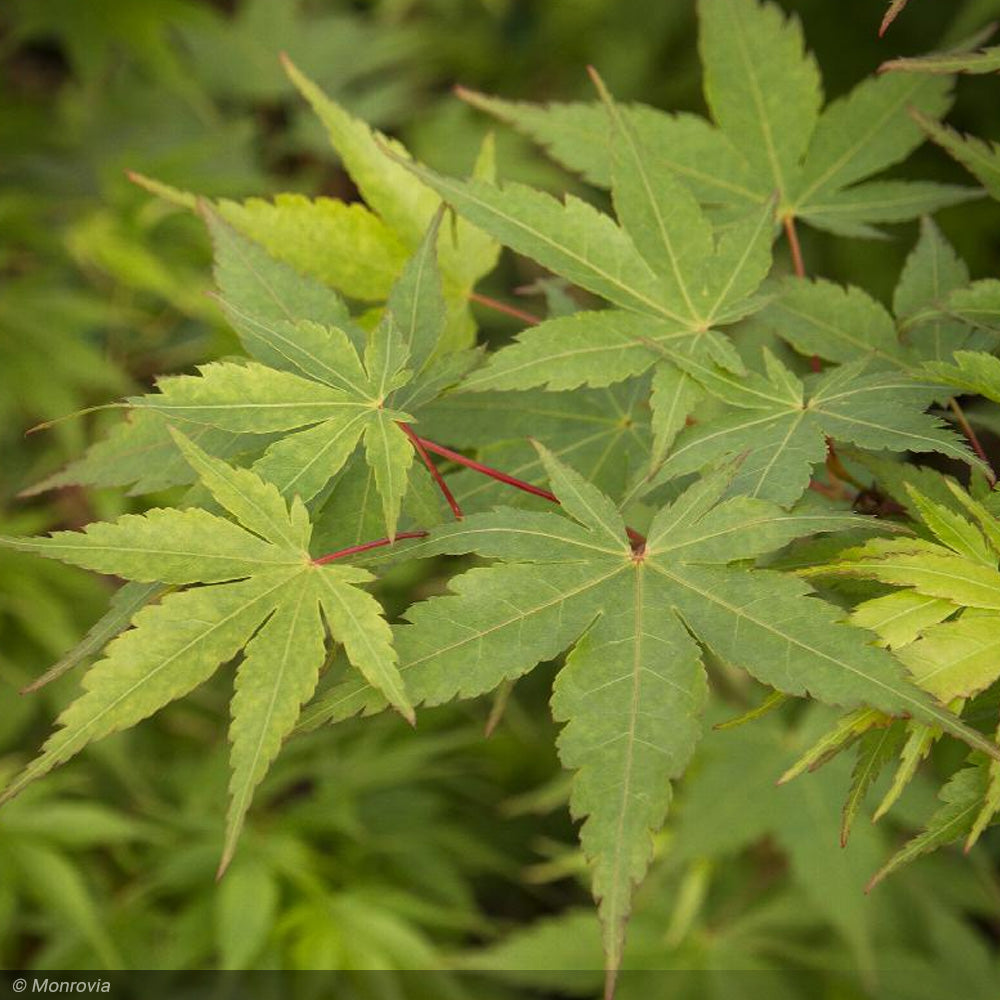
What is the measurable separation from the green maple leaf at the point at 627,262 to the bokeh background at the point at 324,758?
2.39 ft

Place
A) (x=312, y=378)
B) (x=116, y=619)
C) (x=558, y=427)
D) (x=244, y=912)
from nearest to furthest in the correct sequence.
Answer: (x=116, y=619)
(x=312, y=378)
(x=558, y=427)
(x=244, y=912)

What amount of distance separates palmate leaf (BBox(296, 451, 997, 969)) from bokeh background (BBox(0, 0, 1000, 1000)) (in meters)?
0.85

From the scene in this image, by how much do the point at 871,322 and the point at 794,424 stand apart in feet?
0.53

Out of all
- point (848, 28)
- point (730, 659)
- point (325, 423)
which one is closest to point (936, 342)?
point (730, 659)

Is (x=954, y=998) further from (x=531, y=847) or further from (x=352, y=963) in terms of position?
(x=352, y=963)

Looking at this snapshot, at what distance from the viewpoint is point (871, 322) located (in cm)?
86

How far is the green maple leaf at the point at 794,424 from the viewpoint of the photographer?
2.34ft

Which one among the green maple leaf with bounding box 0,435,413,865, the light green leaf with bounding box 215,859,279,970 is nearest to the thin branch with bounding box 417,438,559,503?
the green maple leaf with bounding box 0,435,413,865

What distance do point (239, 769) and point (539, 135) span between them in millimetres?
562

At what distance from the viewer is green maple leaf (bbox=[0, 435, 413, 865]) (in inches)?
25.4

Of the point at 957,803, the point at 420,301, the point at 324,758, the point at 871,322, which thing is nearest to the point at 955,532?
the point at 957,803

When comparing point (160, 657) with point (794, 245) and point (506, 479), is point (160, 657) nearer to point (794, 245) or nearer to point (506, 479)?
point (506, 479)

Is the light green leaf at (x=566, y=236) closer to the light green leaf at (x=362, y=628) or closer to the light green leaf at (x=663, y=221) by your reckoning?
the light green leaf at (x=663, y=221)

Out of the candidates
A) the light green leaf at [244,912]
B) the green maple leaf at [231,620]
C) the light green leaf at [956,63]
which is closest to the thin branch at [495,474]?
the green maple leaf at [231,620]
